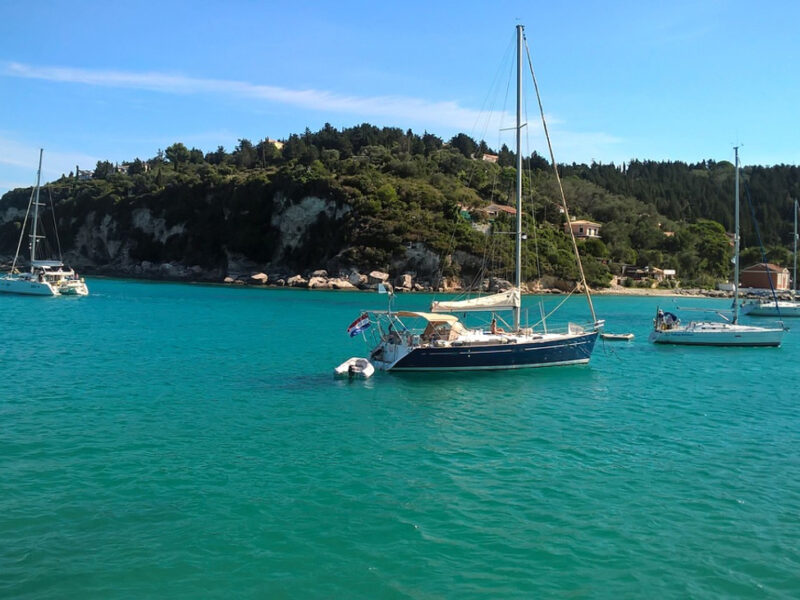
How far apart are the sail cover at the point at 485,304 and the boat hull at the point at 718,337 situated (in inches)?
574

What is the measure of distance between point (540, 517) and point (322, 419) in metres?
8.22

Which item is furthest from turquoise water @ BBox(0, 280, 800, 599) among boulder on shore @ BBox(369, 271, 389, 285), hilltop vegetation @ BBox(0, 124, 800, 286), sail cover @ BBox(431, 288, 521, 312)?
boulder on shore @ BBox(369, 271, 389, 285)

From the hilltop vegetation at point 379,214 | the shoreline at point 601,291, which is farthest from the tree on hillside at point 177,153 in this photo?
the shoreline at point 601,291

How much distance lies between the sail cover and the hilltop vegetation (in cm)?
4934

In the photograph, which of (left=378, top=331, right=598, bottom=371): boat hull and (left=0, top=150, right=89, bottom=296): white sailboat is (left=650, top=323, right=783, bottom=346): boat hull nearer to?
(left=378, top=331, right=598, bottom=371): boat hull

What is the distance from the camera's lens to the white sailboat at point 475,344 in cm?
2494

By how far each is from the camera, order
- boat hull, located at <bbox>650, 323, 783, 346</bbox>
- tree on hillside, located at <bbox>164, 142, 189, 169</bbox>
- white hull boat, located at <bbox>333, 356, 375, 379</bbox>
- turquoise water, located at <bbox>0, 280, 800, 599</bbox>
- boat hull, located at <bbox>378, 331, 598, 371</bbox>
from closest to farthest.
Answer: turquoise water, located at <bbox>0, 280, 800, 599</bbox>, white hull boat, located at <bbox>333, 356, 375, 379</bbox>, boat hull, located at <bbox>378, 331, 598, 371</bbox>, boat hull, located at <bbox>650, 323, 783, 346</bbox>, tree on hillside, located at <bbox>164, 142, 189, 169</bbox>

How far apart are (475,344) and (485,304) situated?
88.0 inches

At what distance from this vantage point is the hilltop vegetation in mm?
92000

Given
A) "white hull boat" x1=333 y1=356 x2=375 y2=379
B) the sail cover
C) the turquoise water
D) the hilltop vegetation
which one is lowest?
the turquoise water

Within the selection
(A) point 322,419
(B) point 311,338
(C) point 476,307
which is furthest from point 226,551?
(B) point 311,338

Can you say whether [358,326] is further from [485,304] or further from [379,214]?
[379,214]

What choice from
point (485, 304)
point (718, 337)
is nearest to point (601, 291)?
point (718, 337)

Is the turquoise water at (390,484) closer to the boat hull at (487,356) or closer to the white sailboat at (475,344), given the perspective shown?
the boat hull at (487,356)
